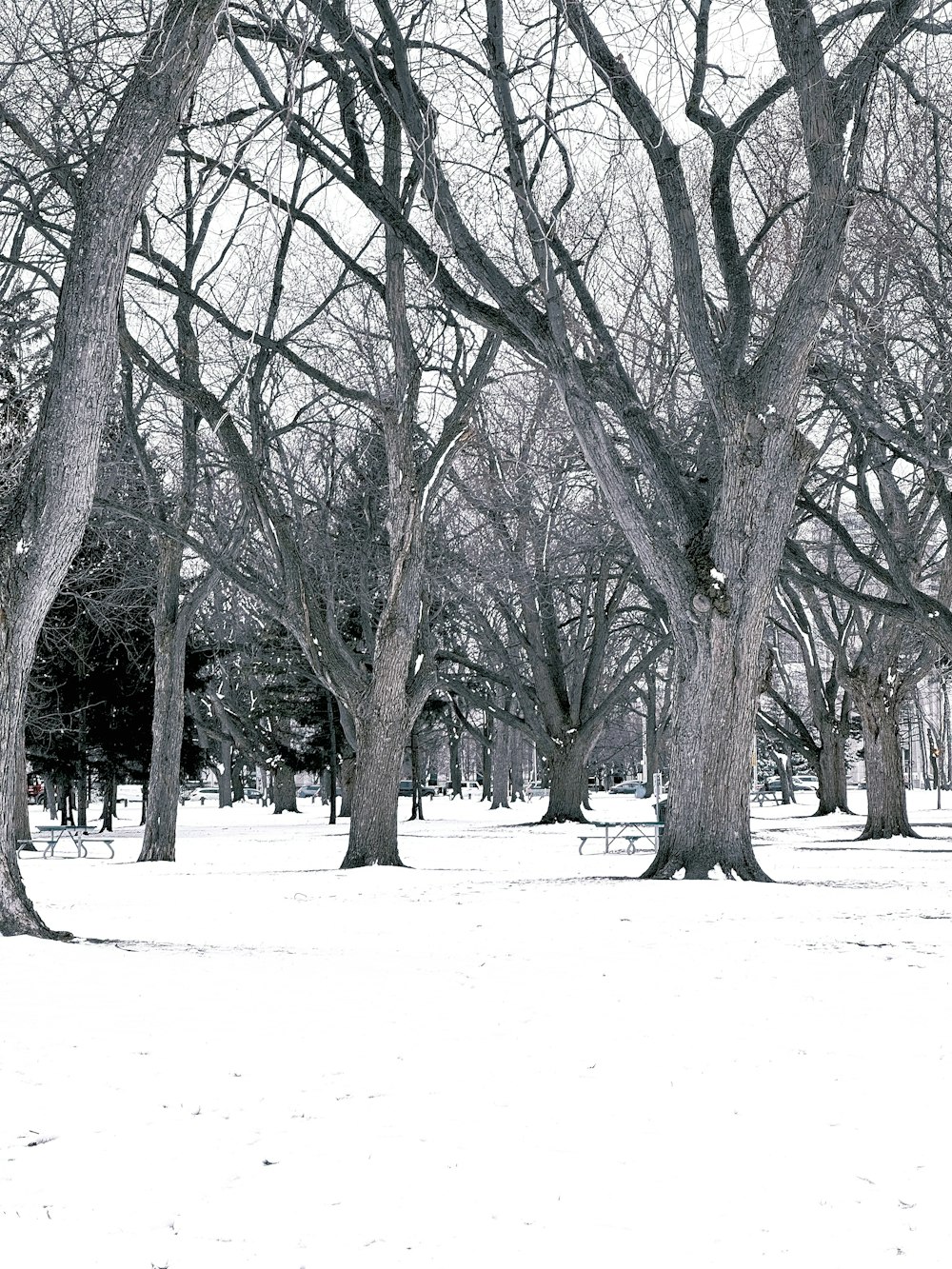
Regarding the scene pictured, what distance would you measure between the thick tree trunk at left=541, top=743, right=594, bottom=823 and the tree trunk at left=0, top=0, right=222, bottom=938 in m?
22.8

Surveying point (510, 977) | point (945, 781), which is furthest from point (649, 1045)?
point (945, 781)

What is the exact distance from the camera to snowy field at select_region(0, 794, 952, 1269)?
3338 millimetres

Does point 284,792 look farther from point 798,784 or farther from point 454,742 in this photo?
point 798,784

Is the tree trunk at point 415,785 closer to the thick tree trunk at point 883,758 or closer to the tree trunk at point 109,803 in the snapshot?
the tree trunk at point 109,803

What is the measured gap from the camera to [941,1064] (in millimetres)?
5023

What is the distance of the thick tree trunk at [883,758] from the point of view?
25250 millimetres

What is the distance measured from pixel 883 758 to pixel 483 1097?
23.0 m

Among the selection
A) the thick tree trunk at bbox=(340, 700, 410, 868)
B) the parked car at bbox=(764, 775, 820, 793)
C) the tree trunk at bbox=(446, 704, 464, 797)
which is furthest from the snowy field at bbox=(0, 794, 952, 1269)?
the parked car at bbox=(764, 775, 820, 793)

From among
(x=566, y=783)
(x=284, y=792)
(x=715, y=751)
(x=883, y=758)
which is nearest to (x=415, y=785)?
(x=284, y=792)

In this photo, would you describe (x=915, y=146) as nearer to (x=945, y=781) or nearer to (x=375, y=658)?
(x=375, y=658)

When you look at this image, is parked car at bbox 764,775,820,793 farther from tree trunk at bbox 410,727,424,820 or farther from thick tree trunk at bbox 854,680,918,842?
thick tree trunk at bbox 854,680,918,842

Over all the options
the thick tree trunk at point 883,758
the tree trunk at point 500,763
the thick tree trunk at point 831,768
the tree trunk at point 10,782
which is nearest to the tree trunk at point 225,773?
the tree trunk at point 500,763

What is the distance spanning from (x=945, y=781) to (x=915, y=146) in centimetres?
6137

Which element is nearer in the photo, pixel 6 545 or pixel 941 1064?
pixel 941 1064
